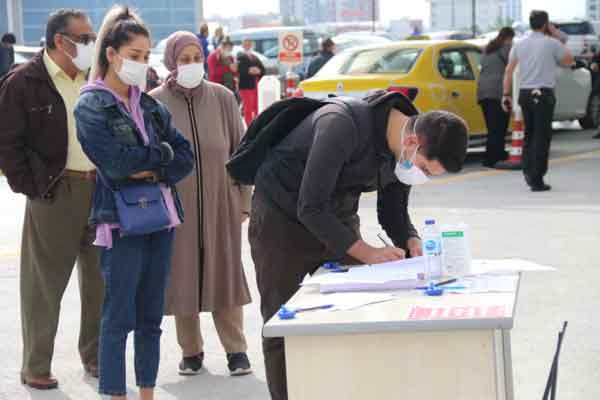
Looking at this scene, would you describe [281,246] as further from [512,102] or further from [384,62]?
[384,62]

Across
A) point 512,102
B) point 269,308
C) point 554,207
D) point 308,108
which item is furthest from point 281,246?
point 512,102

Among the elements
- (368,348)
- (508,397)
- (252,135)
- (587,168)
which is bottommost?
(587,168)

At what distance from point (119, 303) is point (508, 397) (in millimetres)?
1869

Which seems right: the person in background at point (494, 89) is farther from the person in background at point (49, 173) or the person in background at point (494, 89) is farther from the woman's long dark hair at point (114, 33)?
the woman's long dark hair at point (114, 33)

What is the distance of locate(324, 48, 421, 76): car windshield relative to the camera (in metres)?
15.4

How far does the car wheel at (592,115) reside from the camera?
19.7 m

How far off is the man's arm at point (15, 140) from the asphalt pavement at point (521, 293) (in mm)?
1060

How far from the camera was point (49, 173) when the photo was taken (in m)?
5.92

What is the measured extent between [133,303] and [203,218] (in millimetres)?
984

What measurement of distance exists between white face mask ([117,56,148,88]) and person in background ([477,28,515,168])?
9853mm

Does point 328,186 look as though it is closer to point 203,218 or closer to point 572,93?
point 203,218

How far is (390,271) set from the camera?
448 centimetres

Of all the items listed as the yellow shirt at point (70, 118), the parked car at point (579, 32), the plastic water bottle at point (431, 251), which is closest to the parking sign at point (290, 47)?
the parked car at point (579, 32)

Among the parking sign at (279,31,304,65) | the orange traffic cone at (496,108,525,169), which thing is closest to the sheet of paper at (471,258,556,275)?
the orange traffic cone at (496,108,525,169)
